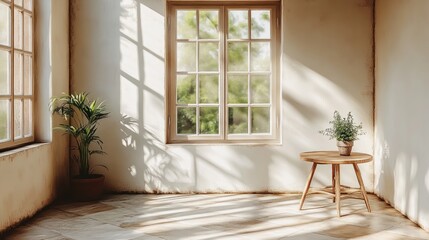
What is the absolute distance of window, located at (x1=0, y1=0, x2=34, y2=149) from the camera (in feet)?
15.1

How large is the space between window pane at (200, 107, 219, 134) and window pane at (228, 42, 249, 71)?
60 cm

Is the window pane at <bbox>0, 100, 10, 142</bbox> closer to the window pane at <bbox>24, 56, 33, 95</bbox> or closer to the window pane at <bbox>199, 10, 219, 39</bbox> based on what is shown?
the window pane at <bbox>24, 56, 33, 95</bbox>

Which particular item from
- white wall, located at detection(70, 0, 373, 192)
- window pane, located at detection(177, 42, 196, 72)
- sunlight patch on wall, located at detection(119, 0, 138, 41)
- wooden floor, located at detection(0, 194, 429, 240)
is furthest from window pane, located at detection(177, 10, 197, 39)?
wooden floor, located at detection(0, 194, 429, 240)

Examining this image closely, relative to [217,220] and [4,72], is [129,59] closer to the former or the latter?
[4,72]

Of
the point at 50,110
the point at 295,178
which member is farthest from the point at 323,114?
the point at 50,110

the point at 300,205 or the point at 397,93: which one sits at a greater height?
the point at 397,93

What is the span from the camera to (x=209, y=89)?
6215mm

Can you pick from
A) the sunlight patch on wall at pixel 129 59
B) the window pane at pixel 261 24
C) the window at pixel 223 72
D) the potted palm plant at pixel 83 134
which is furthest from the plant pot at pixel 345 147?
the potted palm plant at pixel 83 134

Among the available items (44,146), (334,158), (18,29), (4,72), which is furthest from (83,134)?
(334,158)

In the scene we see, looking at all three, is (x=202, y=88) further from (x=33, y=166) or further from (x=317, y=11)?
(x=33, y=166)

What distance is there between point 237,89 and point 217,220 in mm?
2071

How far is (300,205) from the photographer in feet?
16.9

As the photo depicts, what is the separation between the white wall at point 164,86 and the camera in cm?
600

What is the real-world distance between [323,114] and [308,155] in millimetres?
1099
